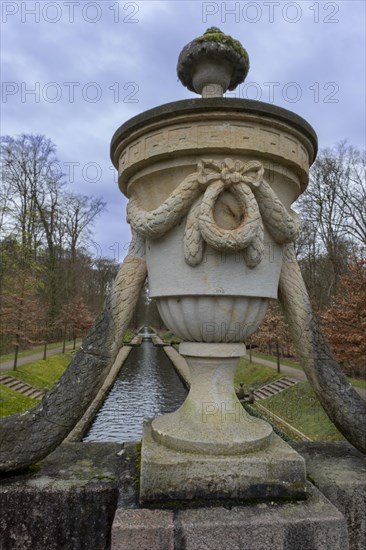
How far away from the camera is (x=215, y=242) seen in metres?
2.04

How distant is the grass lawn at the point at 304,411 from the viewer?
8828 mm

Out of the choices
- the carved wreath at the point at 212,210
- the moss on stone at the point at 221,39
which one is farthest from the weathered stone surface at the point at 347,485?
the moss on stone at the point at 221,39

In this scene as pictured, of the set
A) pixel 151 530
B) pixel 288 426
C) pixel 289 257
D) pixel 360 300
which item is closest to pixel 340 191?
pixel 360 300

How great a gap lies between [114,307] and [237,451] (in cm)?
110

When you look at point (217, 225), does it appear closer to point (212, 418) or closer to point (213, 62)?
point (212, 418)

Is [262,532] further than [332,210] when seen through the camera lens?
No

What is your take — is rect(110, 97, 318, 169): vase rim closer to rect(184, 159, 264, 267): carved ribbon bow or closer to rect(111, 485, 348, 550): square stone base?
rect(184, 159, 264, 267): carved ribbon bow

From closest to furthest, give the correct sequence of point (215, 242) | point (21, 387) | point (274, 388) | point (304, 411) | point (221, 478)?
point (221, 478)
point (215, 242)
point (304, 411)
point (21, 387)
point (274, 388)

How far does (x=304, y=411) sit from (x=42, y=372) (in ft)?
34.3

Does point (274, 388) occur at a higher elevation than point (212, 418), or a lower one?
lower

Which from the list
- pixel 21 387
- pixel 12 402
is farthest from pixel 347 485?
pixel 21 387

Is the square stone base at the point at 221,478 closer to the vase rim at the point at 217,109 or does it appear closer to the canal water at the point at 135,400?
the vase rim at the point at 217,109

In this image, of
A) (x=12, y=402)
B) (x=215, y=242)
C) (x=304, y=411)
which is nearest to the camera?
(x=215, y=242)

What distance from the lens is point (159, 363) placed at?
20.7 metres
